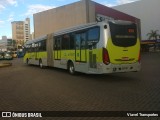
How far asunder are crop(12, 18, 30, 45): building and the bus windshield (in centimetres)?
14026

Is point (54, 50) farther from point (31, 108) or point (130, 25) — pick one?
point (31, 108)

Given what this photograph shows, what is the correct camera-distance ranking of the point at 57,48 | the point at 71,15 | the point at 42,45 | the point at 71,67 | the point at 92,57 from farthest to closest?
1. the point at 71,15
2. the point at 42,45
3. the point at 57,48
4. the point at 71,67
5. the point at 92,57

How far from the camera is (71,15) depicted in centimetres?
4091

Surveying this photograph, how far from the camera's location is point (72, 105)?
25.7 ft

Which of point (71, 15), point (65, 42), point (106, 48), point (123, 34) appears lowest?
point (106, 48)

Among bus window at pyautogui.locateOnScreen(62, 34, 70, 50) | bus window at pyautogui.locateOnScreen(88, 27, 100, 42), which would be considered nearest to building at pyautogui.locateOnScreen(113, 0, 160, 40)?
bus window at pyautogui.locateOnScreen(62, 34, 70, 50)

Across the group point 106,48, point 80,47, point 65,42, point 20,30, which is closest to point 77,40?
point 80,47

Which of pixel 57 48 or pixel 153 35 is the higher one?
pixel 153 35

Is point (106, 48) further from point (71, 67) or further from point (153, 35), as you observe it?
point (153, 35)

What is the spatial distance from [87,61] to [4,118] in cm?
825

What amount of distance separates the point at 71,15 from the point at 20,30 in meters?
119

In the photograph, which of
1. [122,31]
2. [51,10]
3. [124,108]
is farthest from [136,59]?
[51,10]

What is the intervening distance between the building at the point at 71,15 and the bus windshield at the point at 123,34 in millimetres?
23995

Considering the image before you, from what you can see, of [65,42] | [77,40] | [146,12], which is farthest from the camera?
[146,12]
